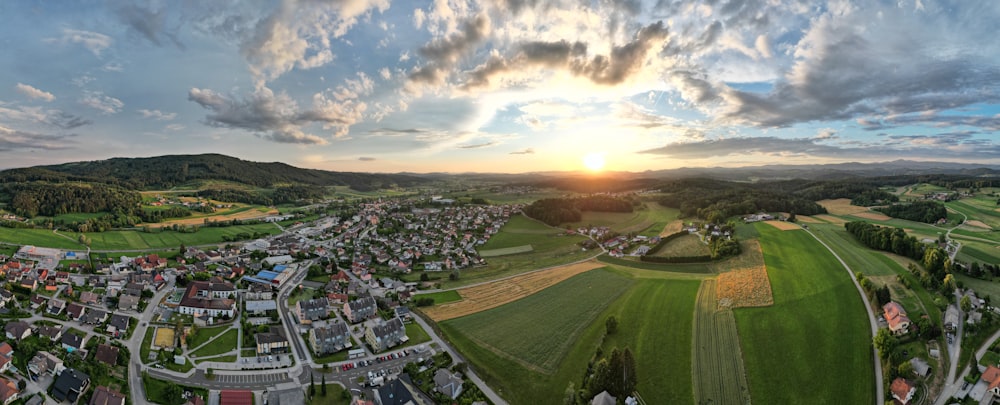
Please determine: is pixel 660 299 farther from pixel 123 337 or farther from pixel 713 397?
pixel 123 337

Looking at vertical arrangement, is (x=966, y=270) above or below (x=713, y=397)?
above

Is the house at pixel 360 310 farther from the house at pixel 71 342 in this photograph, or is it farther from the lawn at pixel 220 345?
the house at pixel 71 342

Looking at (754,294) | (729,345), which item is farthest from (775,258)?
(729,345)

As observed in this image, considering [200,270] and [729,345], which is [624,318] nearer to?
[729,345]

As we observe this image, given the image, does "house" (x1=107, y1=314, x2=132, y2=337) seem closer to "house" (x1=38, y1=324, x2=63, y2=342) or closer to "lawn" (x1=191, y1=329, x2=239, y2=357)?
"house" (x1=38, y1=324, x2=63, y2=342)

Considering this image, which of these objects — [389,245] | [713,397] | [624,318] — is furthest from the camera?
[389,245]

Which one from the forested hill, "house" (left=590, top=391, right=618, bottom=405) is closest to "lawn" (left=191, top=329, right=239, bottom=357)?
"house" (left=590, top=391, right=618, bottom=405)

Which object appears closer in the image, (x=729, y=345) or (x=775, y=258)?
(x=729, y=345)

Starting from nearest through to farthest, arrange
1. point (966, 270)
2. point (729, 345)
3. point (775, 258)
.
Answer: point (729, 345) < point (966, 270) < point (775, 258)

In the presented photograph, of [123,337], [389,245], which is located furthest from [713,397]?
[389,245]
